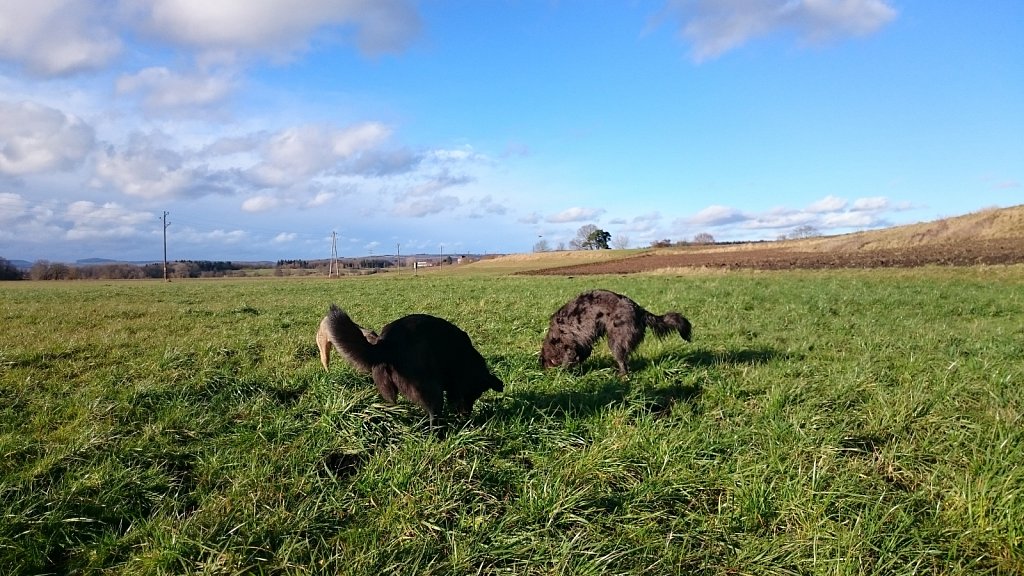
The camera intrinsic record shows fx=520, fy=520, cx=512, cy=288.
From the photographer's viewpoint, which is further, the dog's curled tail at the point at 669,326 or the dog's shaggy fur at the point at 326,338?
the dog's curled tail at the point at 669,326

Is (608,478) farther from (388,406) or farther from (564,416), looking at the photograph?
(388,406)

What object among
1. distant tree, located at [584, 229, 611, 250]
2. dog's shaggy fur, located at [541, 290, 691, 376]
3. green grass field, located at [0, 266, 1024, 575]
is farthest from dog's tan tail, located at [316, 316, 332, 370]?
distant tree, located at [584, 229, 611, 250]

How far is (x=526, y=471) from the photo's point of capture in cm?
423

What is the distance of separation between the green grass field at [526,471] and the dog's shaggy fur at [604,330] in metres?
0.49

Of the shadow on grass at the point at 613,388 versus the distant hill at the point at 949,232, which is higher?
the distant hill at the point at 949,232

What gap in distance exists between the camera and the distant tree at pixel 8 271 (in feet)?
221

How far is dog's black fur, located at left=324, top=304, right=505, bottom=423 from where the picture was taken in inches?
187

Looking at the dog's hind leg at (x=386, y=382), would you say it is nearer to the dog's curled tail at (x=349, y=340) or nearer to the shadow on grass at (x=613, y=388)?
the dog's curled tail at (x=349, y=340)

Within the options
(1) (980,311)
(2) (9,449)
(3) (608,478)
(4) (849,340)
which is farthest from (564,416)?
(1) (980,311)

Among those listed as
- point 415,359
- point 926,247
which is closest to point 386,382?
point 415,359

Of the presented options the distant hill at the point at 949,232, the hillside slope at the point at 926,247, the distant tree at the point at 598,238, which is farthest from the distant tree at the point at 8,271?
the distant hill at the point at 949,232

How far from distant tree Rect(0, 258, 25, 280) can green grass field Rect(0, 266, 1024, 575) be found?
3298 inches

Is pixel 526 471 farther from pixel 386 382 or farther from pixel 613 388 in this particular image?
pixel 613 388

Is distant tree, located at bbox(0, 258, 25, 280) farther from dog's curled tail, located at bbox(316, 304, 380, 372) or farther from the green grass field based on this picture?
dog's curled tail, located at bbox(316, 304, 380, 372)
